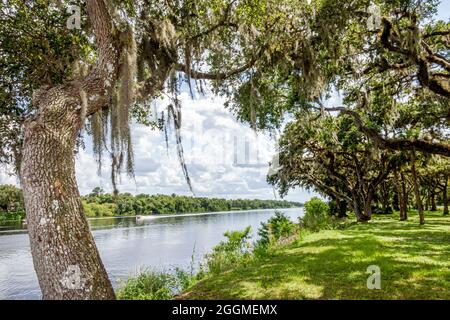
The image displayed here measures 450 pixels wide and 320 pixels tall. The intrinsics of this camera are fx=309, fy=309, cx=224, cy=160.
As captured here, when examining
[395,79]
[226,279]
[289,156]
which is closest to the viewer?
[226,279]

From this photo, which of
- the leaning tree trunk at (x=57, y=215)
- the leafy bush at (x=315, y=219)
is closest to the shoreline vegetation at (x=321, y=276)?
the leaning tree trunk at (x=57, y=215)

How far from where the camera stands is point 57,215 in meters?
3.41

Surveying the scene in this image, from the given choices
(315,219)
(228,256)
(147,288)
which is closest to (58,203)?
(147,288)

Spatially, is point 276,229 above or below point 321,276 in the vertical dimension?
below

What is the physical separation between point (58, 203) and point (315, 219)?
1759 centimetres

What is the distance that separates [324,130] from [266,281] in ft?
30.0

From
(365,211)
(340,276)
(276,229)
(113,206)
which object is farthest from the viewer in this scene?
(113,206)

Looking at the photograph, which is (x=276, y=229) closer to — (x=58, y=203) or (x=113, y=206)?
(x=58, y=203)

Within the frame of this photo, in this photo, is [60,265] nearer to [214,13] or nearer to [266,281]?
[266,281]

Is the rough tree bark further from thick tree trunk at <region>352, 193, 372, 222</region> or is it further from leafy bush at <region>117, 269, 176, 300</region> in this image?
thick tree trunk at <region>352, 193, 372, 222</region>

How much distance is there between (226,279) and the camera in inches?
247

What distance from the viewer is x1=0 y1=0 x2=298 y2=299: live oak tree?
341cm

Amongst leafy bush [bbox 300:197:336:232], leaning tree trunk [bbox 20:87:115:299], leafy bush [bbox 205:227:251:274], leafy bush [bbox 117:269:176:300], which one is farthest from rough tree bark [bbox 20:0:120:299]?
leafy bush [bbox 300:197:336:232]
